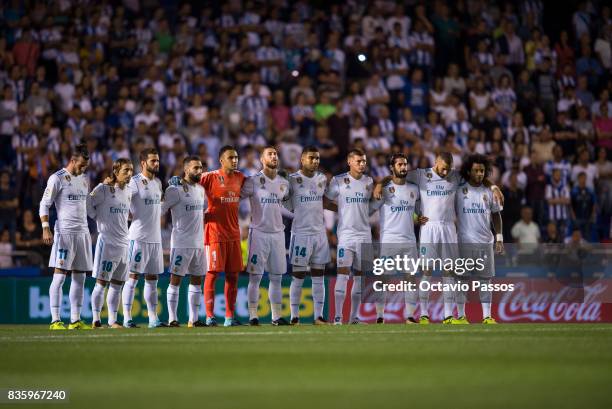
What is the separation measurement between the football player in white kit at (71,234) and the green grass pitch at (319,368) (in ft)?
5.50

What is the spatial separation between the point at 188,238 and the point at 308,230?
1.81 meters

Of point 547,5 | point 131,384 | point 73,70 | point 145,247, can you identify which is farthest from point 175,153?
point 131,384

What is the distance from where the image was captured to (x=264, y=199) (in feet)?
56.9

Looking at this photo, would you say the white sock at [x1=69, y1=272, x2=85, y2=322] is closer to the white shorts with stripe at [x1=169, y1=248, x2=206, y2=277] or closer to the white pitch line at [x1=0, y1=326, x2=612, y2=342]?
the white shorts with stripe at [x1=169, y1=248, x2=206, y2=277]

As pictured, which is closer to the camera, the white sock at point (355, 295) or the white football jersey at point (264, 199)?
the white football jersey at point (264, 199)

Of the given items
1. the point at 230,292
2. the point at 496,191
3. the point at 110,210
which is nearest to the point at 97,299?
the point at 110,210

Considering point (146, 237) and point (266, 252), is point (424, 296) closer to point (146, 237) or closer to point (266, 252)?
point (266, 252)

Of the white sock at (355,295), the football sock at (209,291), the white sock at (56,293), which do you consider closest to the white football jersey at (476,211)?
the white sock at (355,295)

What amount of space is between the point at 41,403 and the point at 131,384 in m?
1.08

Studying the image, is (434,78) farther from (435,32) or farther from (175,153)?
(175,153)

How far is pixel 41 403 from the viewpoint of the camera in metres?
8.36

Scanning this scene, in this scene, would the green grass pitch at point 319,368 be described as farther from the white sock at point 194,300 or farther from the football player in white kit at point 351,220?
the football player in white kit at point 351,220

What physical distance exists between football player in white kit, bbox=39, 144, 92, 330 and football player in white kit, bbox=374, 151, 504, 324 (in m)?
4.43

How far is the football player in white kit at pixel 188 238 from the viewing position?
675 inches
